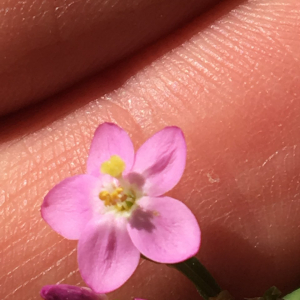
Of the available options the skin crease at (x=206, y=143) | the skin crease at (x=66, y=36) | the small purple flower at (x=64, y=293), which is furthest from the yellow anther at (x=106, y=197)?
the skin crease at (x=66, y=36)

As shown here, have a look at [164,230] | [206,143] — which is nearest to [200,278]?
[164,230]

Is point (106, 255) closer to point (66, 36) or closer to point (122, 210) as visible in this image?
point (122, 210)

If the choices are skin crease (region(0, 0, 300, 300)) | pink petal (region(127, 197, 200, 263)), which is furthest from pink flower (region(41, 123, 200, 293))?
skin crease (region(0, 0, 300, 300))

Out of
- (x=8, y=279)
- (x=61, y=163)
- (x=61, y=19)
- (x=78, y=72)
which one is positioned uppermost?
(x=61, y=19)

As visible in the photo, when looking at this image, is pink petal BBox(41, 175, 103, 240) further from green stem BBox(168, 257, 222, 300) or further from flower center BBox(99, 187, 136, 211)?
green stem BBox(168, 257, 222, 300)

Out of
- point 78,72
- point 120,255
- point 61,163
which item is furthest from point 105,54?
point 120,255

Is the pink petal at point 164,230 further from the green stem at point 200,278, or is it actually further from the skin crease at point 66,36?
the skin crease at point 66,36

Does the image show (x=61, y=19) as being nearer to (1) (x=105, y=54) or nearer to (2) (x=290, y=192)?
(1) (x=105, y=54)

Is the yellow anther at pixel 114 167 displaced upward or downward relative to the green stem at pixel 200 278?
upward
